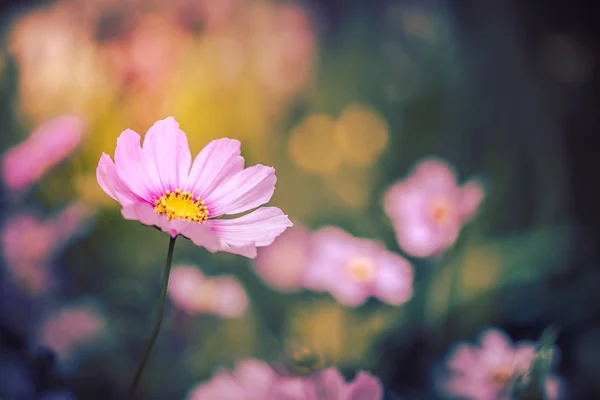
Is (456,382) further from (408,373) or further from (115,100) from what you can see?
(115,100)

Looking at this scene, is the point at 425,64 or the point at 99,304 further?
the point at 425,64

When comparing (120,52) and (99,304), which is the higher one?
(120,52)

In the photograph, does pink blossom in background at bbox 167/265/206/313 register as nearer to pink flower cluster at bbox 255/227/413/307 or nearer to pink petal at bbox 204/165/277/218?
pink flower cluster at bbox 255/227/413/307

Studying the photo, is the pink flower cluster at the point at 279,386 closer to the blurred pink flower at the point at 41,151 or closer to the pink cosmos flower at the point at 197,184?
the pink cosmos flower at the point at 197,184

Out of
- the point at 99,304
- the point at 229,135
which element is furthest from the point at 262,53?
the point at 99,304

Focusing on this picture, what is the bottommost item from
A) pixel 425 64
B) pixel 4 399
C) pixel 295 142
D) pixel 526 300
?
pixel 4 399

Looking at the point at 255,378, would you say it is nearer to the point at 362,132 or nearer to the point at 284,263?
the point at 284,263
